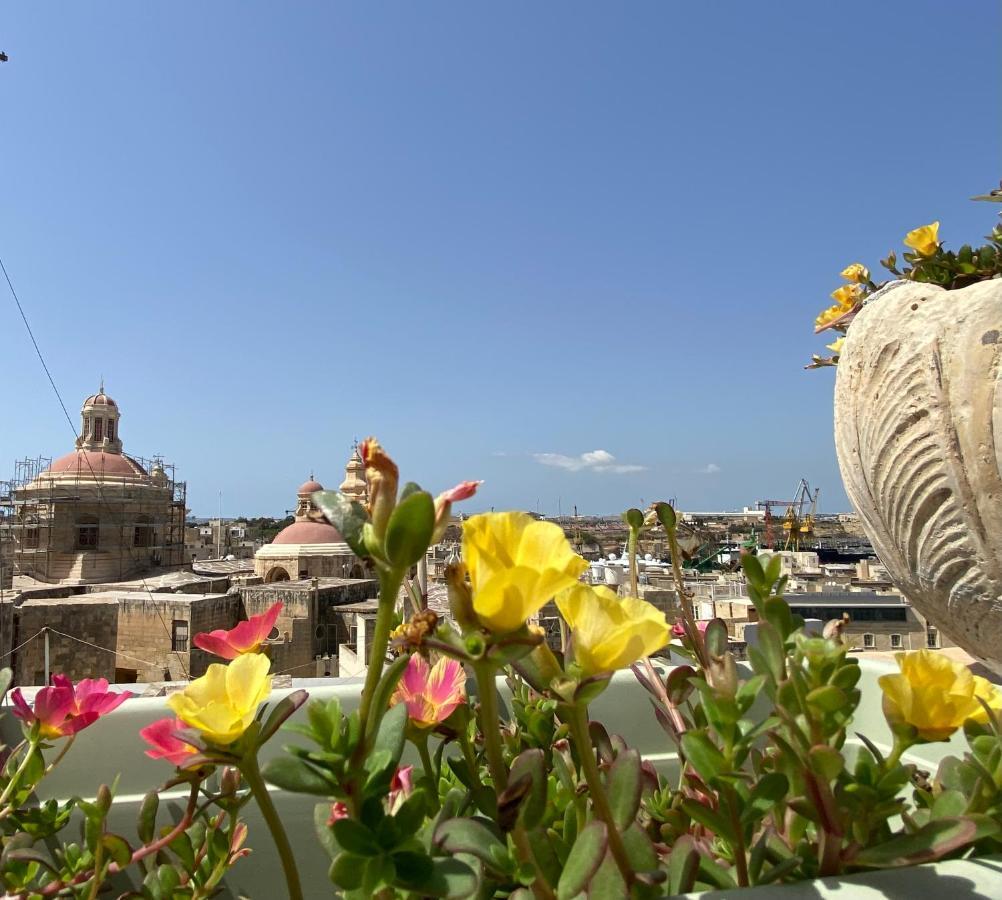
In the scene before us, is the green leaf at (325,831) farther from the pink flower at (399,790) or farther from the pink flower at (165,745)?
the pink flower at (165,745)

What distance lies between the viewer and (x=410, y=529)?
15.5 inches

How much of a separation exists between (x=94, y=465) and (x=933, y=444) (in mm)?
24407

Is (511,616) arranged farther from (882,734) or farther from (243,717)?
(882,734)

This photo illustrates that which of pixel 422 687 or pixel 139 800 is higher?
pixel 422 687

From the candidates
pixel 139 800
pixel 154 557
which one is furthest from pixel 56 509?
pixel 139 800

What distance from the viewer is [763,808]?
49 cm

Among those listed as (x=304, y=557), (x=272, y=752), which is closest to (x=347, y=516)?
(x=272, y=752)

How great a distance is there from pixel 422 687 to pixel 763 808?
311 mm

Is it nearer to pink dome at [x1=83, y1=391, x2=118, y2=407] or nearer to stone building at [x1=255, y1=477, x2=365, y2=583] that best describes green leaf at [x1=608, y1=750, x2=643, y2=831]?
stone building at [x1=255, y1=477, x2=365, y2=583]

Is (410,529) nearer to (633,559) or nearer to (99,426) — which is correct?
(633,559)

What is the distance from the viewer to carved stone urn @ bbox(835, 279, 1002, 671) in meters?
1.07

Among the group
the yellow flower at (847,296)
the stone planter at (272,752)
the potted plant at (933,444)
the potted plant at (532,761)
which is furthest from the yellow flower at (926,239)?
the potted plant at (532,761)

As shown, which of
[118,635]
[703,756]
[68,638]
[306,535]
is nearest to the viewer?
[703,756]

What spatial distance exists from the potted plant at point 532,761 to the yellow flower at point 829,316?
1.43m
